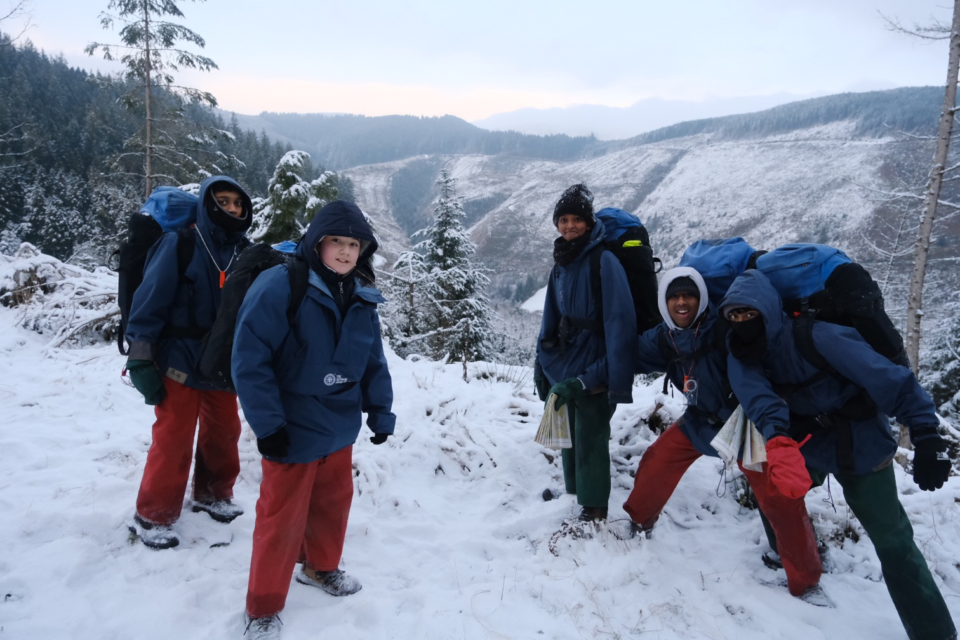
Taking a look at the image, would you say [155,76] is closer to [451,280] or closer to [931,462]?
[451,280]

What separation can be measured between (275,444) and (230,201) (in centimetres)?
195

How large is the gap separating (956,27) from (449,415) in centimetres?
1422

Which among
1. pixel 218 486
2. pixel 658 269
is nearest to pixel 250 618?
pixel 218 486

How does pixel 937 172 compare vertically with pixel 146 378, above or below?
above

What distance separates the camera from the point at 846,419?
9.85 ft

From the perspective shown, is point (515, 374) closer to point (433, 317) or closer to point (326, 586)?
point (326, 586)

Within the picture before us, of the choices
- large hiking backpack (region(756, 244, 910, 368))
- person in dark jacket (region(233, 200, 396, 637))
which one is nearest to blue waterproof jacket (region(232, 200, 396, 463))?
person in dark jacket (region(233, 200, 396, 637))

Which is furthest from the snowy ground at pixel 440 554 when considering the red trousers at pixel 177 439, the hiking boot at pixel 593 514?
the red trousers at pixel 177 439

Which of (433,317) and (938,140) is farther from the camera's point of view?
(433,317)

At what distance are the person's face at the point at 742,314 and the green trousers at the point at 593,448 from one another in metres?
1.22

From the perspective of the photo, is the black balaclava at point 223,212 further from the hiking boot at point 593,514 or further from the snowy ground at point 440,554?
the hiking boot at point 593,514

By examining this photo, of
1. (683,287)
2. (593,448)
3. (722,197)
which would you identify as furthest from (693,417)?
(722,197)

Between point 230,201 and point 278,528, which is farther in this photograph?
point 230,201

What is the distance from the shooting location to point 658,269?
4191mm
